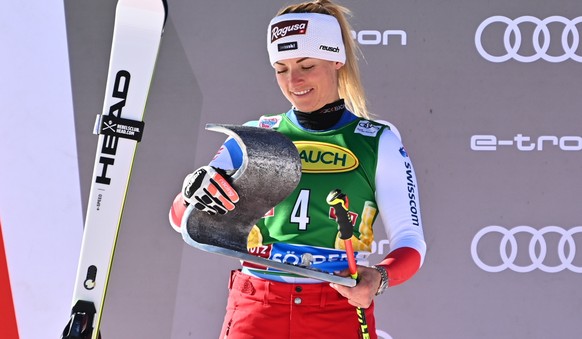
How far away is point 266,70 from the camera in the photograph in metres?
3.79

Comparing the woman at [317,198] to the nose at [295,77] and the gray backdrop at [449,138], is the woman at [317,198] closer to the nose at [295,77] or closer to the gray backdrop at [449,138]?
the nose at [295,77]

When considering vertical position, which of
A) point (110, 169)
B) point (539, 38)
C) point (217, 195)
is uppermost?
point (539, 38)

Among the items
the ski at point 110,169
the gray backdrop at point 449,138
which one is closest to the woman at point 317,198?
the ski at point 110,169

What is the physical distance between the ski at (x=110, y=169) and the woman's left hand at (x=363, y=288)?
1072 mm

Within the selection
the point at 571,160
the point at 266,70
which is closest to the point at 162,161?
the point at 266,70

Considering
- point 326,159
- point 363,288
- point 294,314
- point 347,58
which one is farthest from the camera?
point 347,58

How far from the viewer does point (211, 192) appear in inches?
90.1

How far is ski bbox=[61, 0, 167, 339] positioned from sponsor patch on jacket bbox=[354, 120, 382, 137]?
2.60 ft

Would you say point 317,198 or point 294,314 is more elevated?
point 317,198

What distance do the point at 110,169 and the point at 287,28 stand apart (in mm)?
821

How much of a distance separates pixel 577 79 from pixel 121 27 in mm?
1853

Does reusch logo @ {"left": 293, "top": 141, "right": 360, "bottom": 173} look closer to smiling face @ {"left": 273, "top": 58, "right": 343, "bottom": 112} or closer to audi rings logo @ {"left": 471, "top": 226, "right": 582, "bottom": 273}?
smiling face @ {"left": 273, "top": 58, "right": 343, "bottom": 112}

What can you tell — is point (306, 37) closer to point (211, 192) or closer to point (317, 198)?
point (317, 198)

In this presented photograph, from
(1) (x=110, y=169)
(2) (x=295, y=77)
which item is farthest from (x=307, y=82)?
(1) (x=110, y=169)
